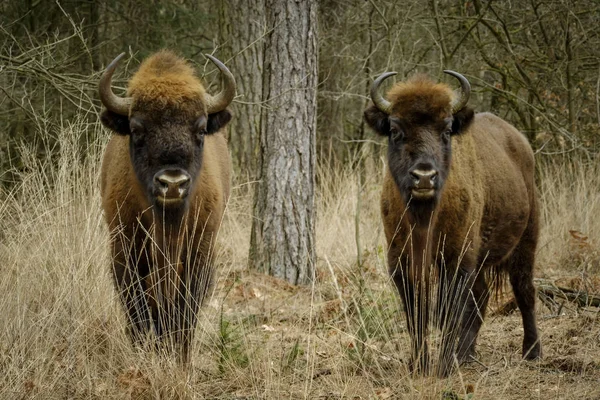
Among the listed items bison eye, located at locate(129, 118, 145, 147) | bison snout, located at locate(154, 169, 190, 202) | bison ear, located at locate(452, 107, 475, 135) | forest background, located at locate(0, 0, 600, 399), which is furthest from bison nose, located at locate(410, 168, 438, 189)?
bison eye, located at locate(129, 118, 145, 147)

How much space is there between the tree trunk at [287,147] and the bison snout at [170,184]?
3.11 m

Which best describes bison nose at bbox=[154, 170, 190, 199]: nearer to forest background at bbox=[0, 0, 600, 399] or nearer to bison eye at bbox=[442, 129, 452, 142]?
forest background at bbox=[0, 0, 600, 399]

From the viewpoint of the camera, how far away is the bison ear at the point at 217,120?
5.76m

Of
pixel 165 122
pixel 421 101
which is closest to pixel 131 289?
pixel 165 122

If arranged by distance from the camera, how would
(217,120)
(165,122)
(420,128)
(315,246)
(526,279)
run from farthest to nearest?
1. (315,246)
2. (526,279)
3. (217,120)
4. (420,128)
5. (165,122)

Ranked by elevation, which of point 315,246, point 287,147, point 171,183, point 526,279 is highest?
point 171,183

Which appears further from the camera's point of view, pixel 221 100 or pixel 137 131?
pixel 221 100

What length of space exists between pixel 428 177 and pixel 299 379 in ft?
5.33

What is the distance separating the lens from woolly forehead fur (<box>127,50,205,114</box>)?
5320mm

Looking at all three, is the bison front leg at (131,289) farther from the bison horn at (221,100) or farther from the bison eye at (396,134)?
the bison eye at (396,134)

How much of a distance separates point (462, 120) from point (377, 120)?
654 millimetres

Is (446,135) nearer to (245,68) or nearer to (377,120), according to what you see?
(377,120)

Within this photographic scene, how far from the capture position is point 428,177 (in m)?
5.34

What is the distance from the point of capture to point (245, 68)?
11.4m
